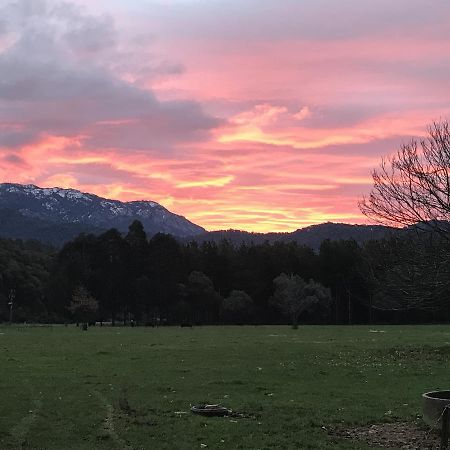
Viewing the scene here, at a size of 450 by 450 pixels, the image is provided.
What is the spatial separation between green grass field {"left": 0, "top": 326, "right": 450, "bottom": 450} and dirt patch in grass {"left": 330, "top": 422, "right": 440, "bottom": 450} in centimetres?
49

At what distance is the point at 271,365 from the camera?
Result: 2842 centimetres

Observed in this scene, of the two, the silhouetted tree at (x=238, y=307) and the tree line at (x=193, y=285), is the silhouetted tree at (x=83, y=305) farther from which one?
the silhouetted tree at (x=238, y=307)

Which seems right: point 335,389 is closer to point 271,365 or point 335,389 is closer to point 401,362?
point 271,365

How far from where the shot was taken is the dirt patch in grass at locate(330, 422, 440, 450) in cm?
1200

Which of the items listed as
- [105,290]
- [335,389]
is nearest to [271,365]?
[335,389]

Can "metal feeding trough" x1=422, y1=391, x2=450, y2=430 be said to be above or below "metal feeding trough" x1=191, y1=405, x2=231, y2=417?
above

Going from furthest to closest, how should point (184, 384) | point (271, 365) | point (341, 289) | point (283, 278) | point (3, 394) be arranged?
point (341, 289) < point (283, 278) < point (271, 365) < point (184, 384) < point (3, 394)

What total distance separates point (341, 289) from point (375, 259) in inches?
3644

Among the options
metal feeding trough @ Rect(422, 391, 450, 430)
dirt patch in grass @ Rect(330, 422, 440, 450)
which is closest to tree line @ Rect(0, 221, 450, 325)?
dirt patch in grass @ Rect(330, 422, 440, 450)

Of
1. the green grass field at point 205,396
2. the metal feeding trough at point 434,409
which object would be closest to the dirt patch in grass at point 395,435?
the metal feeding trough at point 434,409

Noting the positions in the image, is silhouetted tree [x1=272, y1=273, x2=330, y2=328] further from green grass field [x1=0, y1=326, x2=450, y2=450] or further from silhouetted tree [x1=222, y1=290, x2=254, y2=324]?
green grass field [x1=0, y1=326, x2=450, y2=450]

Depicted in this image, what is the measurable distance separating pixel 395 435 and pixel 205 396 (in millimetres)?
7324

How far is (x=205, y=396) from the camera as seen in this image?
1892 cm

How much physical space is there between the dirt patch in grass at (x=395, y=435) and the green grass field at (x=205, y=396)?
49 centimetres
